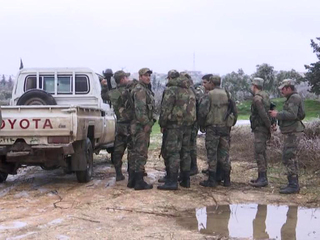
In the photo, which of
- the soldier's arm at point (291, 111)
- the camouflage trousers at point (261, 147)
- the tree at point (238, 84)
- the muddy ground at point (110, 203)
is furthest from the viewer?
the tree at point (238, 84)

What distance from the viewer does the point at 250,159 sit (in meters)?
10.9

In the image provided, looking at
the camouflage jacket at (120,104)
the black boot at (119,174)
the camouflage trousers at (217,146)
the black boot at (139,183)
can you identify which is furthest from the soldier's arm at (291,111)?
→ the black boot at (119,174)

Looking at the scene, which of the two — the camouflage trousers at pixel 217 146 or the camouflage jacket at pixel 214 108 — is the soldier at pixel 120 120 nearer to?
the camouflage jacket at pixel 214 108

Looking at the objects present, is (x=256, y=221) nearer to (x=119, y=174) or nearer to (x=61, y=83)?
(x=119, y=174)

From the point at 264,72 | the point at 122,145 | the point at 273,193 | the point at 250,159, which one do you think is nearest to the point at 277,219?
the point at 273,193

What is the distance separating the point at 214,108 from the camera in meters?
7.58

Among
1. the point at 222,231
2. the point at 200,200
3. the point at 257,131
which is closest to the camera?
the point at 222,231

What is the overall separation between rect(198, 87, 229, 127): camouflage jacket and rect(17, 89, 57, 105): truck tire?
9.33 feet

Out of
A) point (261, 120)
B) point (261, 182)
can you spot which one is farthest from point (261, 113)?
point (261, 182)

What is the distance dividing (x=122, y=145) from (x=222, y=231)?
122 inches

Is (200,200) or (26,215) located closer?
(26,215)

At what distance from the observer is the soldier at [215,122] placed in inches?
298

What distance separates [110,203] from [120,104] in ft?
6.32

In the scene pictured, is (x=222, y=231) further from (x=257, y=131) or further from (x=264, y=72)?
(x=264, y=72)
